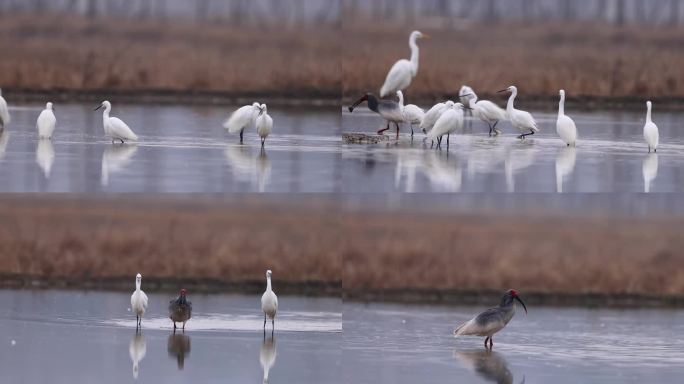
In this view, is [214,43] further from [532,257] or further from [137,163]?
[137,163]

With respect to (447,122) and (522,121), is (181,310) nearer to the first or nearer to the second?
(447,122)

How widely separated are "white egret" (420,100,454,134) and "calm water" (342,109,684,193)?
0.18 m

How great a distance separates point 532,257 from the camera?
18.0m

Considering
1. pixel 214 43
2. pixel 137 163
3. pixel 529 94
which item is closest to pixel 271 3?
pixel 214 43

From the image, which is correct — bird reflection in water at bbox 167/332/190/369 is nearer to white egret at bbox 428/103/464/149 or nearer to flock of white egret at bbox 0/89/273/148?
flock of white egret at bbox 0/89/273/148

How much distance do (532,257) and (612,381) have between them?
7.23 m

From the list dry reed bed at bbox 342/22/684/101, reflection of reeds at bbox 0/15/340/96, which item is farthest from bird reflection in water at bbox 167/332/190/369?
reflection of reeds at bbox 0/15/340/96

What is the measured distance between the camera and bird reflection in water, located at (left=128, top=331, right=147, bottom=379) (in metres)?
11.4

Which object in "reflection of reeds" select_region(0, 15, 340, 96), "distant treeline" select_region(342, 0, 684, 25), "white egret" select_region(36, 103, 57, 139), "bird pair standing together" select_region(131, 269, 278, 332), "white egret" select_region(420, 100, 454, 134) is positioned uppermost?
"distant treeline" select_region(342, 0, 684, 25)

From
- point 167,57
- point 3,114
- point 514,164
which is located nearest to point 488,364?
point 514,164

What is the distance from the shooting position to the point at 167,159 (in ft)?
43.5

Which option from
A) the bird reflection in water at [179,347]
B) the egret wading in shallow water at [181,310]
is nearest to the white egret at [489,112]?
the egret wading in shallow water at [181,310]

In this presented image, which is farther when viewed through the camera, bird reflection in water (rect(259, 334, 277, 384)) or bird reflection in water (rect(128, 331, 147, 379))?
bird reflection in water (rect(259, 334, 277, 384))

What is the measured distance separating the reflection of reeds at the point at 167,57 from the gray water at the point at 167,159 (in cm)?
468
